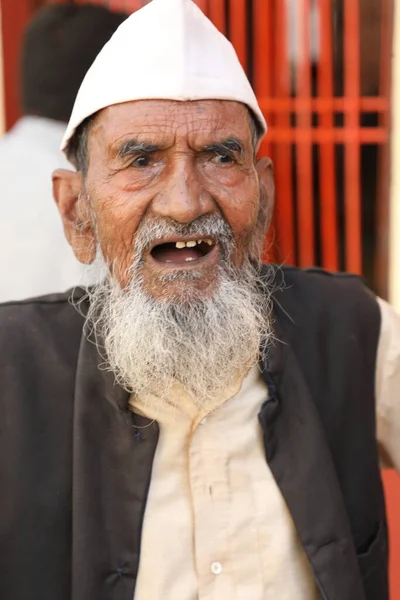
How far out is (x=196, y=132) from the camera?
77.2 inches

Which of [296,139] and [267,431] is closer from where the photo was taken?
[267,431]

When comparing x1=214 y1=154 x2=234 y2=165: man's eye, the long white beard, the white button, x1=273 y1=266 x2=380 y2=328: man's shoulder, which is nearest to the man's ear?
the long white beard

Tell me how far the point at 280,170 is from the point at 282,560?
6.08 ft

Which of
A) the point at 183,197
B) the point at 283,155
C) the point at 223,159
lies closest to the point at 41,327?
the point at 183,197

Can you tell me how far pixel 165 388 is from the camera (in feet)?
6.69

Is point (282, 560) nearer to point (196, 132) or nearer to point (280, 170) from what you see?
point (196, 132)

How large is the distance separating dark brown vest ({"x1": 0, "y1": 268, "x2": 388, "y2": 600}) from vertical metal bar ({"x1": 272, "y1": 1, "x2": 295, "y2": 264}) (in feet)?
4.00

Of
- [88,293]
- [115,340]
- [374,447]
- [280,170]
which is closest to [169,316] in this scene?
[115,340]

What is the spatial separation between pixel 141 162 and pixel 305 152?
155 cm

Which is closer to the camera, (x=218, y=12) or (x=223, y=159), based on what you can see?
(x=223, y=159)

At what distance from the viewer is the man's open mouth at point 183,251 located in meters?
1.98

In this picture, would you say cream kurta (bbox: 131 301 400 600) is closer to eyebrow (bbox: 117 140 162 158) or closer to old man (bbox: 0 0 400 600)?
old man (bbox: 0 0 400 600)

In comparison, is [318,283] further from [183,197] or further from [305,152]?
[305,152]

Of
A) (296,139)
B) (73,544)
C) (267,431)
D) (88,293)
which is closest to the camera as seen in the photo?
(73,544)
